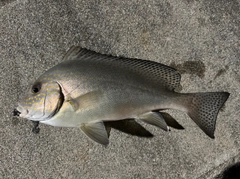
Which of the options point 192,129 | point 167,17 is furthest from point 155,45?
point 192,129

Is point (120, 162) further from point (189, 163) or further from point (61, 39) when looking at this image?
Answer: point (61, 39)

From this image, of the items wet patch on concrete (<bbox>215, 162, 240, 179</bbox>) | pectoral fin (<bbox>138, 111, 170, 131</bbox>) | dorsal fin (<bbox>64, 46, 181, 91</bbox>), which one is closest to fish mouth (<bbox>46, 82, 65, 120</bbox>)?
dorsal fin (<bbox>64, 46, 181, 91</bbox>)

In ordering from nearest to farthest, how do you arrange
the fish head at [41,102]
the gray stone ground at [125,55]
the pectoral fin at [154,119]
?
the fish head at [41,102], the pectoral fin at [154,119], the gray stone ground at [125,55]

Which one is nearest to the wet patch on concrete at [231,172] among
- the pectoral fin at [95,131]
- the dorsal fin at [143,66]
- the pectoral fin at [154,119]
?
the pectoral fin at [154,119]

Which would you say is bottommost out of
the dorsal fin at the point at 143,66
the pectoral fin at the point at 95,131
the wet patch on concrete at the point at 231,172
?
the wet patch on concrete at the point at 231,172

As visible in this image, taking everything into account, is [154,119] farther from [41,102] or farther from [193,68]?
[41,102]

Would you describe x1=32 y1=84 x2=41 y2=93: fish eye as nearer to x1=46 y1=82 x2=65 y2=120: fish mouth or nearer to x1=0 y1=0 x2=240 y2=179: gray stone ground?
x1=46 y1=82 x2=65 y2=120: fish mouth

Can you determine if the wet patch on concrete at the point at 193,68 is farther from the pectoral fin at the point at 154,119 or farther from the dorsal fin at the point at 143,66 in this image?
the pectoral fin at the point at 154,119
